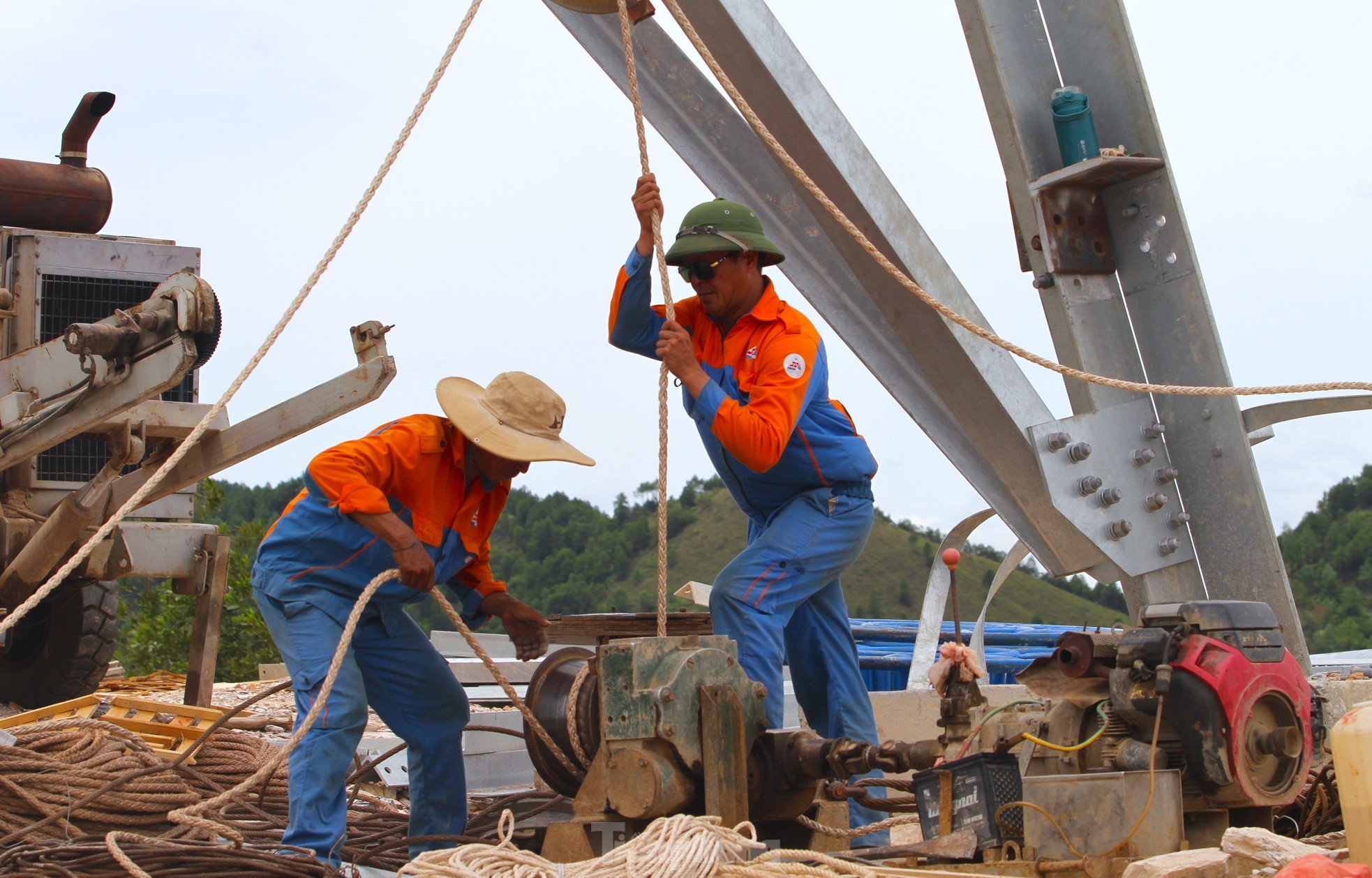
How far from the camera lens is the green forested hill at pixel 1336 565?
106 feet

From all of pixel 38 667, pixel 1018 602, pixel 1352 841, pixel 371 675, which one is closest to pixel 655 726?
pixel 371 675

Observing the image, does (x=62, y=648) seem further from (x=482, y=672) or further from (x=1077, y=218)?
(x=1077, y=218)

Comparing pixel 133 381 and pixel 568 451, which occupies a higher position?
pixel 133 381

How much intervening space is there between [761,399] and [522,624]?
1.17 meters

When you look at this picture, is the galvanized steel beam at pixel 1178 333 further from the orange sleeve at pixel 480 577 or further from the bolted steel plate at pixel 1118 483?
the orange sleeve at pixel 480 577

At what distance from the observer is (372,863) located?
17.4ft

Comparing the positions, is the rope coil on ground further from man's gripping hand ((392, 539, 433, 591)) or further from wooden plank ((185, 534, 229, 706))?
wooden plank ((185, 534, 229, 706))

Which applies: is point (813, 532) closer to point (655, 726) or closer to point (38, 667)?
point (655, 726)


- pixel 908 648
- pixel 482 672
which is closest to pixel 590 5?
pixel 482 672

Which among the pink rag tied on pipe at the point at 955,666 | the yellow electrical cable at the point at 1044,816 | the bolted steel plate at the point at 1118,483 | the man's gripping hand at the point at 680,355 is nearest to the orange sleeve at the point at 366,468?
the man's gripping hand at the point at 680,355

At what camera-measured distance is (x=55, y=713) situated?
732cm

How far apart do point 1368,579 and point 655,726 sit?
34.5m

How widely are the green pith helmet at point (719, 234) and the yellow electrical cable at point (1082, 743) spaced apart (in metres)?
1.88

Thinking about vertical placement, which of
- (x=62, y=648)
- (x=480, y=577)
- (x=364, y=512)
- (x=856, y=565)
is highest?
(x=856, y=565)
